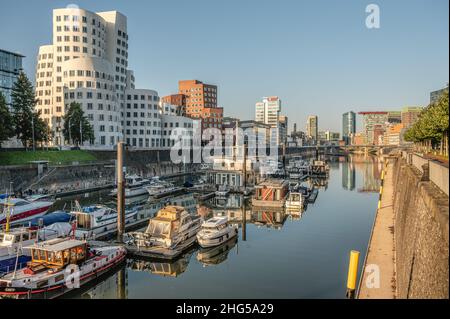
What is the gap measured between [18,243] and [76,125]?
2607 inches

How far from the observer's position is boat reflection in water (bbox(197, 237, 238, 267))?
3344 centimetres

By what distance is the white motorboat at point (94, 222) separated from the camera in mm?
37478

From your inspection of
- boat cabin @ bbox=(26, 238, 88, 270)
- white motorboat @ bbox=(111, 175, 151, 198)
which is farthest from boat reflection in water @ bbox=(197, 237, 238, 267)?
white motorboat @ bbox=(111, 175, 151, 198)

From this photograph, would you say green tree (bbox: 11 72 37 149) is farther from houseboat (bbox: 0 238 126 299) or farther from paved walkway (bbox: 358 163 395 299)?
paved walkway (bbox: 358 163 395 299)

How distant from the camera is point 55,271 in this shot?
A: 82.9 ft

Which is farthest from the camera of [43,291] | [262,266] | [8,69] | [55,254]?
[8,69]

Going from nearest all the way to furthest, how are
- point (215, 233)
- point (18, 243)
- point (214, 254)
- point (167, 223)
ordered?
point (18, 243)
point (167, 223)
point (214, 254)
point (215, 233)

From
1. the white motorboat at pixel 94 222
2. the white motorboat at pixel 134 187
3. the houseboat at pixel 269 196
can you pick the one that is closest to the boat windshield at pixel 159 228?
the white motorboat at pixel 94 222

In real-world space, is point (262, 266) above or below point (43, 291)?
below

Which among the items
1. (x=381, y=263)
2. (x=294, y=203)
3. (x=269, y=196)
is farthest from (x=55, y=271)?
(x=269, y=196)

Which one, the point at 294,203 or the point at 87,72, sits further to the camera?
the point at 87,72

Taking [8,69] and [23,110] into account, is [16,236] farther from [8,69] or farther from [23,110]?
[8,69]
